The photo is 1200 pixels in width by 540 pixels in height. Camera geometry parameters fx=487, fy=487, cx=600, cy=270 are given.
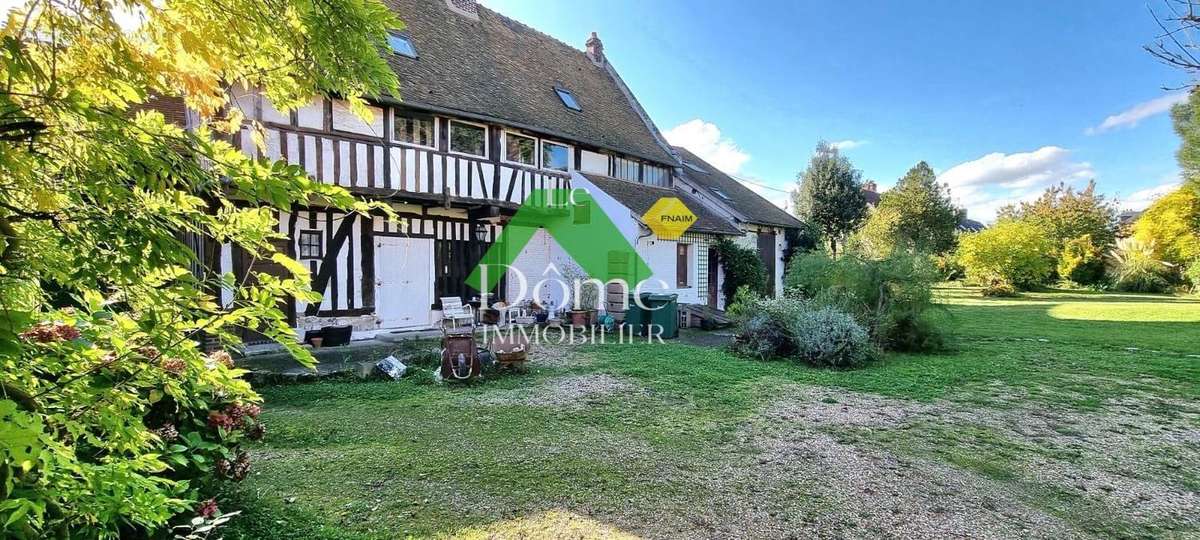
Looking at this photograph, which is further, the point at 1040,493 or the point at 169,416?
the point at 1040,493

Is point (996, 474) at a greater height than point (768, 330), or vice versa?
point (768, 330)

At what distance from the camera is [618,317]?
11.2 metres

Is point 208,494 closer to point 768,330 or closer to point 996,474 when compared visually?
point 996,474

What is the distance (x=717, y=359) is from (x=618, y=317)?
3.43m

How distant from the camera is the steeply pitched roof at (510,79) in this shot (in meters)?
10.5

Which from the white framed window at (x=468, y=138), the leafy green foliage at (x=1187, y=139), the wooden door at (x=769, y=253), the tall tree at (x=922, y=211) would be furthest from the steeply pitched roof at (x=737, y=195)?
the leafy green foliage at (x=1187, y=139)

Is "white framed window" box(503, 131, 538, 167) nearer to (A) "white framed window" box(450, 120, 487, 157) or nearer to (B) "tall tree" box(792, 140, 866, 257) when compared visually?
(A) "white framed window" box(450, 120, 487, 157)

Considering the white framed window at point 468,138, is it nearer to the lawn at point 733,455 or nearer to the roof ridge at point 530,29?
the lawn at point 733,455

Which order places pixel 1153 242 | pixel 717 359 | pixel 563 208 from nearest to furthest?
pixel 717 359 < pixel 563 208 < pixel 1153 242

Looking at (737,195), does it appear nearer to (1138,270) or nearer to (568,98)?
(568,98)

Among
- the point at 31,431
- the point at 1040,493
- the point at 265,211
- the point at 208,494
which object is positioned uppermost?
the point at 265,211

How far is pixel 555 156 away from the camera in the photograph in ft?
41.0

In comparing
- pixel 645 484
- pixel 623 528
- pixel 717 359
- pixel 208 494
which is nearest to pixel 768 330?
pixel 717 359

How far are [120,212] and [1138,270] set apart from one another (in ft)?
118
